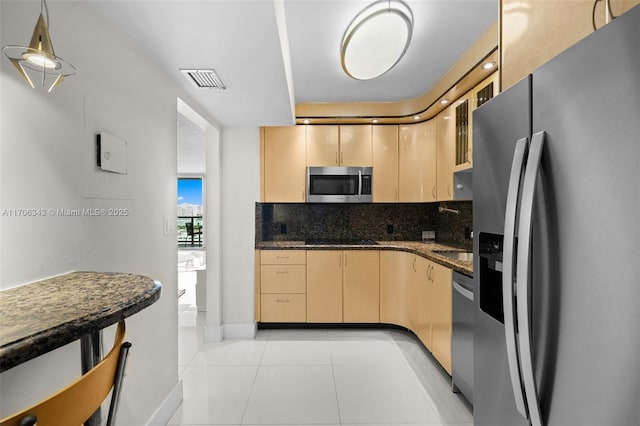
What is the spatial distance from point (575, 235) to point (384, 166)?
116 inches

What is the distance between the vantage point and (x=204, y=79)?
205 centimetres

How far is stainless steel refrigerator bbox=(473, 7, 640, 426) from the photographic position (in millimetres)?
614

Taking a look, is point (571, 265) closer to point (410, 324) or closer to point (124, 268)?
point (124, 268)

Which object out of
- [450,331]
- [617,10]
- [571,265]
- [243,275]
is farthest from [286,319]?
[617,10]

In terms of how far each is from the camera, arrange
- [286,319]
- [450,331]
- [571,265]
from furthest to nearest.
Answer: [286,319], [450,331], [571,265]

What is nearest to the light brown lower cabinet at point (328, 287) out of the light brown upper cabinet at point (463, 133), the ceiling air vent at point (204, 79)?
the light brown upper cabinet at point (463, 133)

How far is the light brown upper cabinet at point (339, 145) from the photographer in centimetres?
358

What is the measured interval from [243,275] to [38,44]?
276 cm

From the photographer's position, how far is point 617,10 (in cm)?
77

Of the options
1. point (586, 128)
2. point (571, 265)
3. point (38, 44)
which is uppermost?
point (38, 44)

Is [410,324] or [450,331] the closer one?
[450,331]

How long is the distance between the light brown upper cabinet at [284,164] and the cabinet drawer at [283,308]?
1.03 meters

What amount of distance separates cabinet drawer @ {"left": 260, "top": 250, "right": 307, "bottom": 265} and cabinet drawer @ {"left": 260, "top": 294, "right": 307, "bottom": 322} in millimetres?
354

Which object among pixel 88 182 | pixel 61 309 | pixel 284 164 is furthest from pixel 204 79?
pixel 61 309
